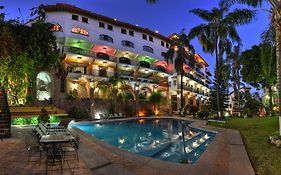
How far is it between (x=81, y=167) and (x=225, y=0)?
13.8 meters

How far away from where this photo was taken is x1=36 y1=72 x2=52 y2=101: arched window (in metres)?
33.2

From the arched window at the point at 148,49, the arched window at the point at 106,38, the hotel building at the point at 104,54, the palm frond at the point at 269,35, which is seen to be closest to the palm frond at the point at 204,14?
the palm frond at the point at 269,35

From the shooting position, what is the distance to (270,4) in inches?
492

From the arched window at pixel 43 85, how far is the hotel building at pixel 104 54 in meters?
0.14

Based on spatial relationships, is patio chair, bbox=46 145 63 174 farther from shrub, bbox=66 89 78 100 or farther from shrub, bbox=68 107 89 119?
shrub, bbox=66 89 78 100

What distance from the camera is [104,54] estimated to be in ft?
142

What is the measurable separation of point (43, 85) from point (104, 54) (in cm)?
1293

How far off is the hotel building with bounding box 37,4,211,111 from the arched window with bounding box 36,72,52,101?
0.14 metres

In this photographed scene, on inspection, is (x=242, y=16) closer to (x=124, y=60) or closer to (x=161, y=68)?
(x=124, y=60)

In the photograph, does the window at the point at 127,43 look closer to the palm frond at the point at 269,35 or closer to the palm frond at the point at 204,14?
the palm frond at the point at 204,14

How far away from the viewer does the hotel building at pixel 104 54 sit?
37312 mm

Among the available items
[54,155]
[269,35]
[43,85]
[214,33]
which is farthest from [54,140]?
[43,85]

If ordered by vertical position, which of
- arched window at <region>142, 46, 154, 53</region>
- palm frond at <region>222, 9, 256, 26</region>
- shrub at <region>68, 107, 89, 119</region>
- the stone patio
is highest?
arched window at <region>142, 46, 154, 53</region>

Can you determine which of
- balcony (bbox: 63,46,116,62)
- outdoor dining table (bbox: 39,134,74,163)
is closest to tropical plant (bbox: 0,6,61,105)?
balcony (bbox: 63,46,116,62)
